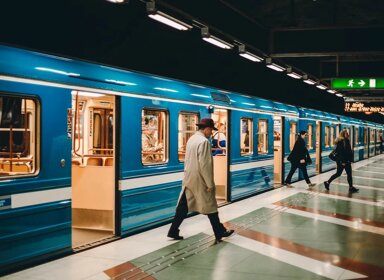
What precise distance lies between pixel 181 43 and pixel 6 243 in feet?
34.5

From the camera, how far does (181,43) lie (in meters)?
15.0

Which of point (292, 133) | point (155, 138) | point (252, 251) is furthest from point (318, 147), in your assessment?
point (252, 251)

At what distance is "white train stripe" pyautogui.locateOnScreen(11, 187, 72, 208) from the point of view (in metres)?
5.52

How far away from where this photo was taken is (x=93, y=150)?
8.71 meters

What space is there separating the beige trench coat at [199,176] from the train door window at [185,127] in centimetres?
191

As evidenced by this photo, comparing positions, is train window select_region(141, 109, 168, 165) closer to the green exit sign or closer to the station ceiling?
the station ceiling

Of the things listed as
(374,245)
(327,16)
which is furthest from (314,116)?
(374,245)

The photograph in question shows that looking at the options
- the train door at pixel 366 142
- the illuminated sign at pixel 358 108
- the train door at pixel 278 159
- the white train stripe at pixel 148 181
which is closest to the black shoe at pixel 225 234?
the white train stripe at pixel 148 181

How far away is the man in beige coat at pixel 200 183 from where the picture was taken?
710cm

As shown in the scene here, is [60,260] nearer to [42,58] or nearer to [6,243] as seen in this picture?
[6,243]

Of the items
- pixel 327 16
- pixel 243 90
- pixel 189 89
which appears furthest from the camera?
pixel 243 90

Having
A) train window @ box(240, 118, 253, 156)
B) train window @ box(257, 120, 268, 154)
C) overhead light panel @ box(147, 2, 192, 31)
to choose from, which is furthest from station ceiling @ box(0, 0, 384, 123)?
train window @ box(257, 120, 268, 154)

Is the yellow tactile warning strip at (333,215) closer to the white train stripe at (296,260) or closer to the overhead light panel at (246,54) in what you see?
the white train stripe at (296,260)

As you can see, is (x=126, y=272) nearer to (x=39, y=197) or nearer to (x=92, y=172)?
(x=39, y=197)
